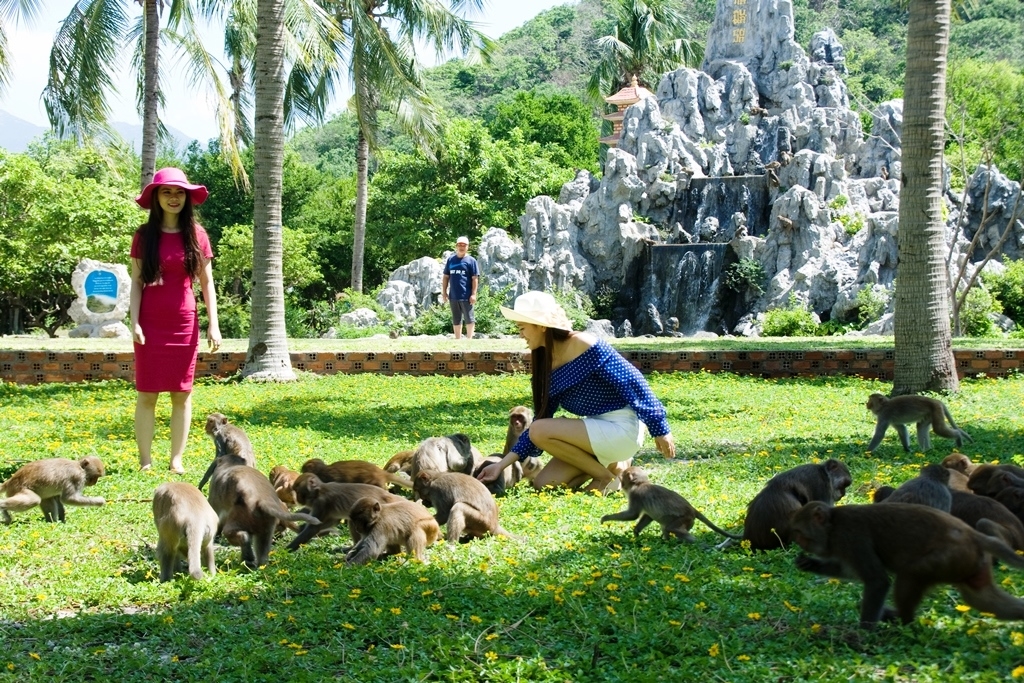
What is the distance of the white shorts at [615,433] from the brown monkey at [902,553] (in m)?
2.68

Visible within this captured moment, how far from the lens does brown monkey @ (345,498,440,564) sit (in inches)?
221

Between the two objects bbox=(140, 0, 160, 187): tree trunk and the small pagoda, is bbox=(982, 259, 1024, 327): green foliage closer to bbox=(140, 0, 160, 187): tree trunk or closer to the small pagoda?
bbox=(140, 0, 160, 187): tree trunk

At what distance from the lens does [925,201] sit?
12055 mm

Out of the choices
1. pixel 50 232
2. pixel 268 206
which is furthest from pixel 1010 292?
pixel 50 232

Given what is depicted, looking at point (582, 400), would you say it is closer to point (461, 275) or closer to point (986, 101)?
point (461, 275)

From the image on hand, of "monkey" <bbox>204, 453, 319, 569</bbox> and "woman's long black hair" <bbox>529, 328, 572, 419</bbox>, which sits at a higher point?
"woman's long black hair" <bbox>529, 328, 572, 419</bbox>

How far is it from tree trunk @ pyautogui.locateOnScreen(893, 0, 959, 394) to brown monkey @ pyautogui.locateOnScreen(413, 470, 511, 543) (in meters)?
7.71

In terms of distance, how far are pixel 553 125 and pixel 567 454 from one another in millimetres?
46771

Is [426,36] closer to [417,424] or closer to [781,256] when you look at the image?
[781,256]

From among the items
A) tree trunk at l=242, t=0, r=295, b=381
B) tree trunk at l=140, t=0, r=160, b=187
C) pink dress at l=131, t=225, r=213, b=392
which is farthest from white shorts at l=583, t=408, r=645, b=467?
tree trunk at l=140, t=0, r=160, b=187

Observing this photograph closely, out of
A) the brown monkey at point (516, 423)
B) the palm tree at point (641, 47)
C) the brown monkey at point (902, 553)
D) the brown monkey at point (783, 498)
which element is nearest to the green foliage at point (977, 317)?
the brown monkey at point (516, 423)

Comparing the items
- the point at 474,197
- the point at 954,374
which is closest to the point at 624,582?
the point at 954,374

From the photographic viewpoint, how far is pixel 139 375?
834cm

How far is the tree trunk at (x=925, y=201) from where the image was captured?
12.1 m
